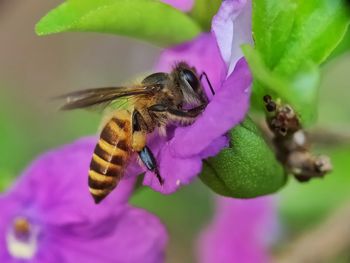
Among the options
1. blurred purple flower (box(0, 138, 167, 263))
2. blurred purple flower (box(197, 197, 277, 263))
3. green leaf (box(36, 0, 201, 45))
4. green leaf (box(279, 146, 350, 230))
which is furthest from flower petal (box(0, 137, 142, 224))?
green leaf (box(279, 146, 350, 230))

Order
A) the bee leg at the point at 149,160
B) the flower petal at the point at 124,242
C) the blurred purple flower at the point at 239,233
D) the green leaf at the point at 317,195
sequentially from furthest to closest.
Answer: the green leaf at the point at 317,195, the blurred purple flower at the point at 239,233, the flower petal at the point at 124,242, the bee leg at the point at 149,160

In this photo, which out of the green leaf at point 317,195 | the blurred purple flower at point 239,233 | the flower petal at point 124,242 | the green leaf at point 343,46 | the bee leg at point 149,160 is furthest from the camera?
the green leaf at point 317,195

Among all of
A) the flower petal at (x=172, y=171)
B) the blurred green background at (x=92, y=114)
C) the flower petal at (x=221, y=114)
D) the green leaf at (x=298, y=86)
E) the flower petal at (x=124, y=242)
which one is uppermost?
the flower petal at (x=221, y=114)

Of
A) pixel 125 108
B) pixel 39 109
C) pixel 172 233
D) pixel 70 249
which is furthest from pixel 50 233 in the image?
pixel 39 109

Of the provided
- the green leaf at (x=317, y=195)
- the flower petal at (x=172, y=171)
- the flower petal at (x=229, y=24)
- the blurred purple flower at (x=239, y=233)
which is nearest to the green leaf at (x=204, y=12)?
the flower petal at (x=229, y=24)

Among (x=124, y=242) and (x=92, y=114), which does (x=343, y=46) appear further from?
(x=92, y=114)

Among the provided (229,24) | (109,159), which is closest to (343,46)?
(229,24)

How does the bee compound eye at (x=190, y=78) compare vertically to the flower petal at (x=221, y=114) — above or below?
below

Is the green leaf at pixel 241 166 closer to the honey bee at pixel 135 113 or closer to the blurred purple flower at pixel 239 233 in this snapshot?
the honey bee at pixel 135 113

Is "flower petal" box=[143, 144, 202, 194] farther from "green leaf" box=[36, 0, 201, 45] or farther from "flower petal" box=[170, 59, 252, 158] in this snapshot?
"green leaf" box=[36, 0, 201, 45]
